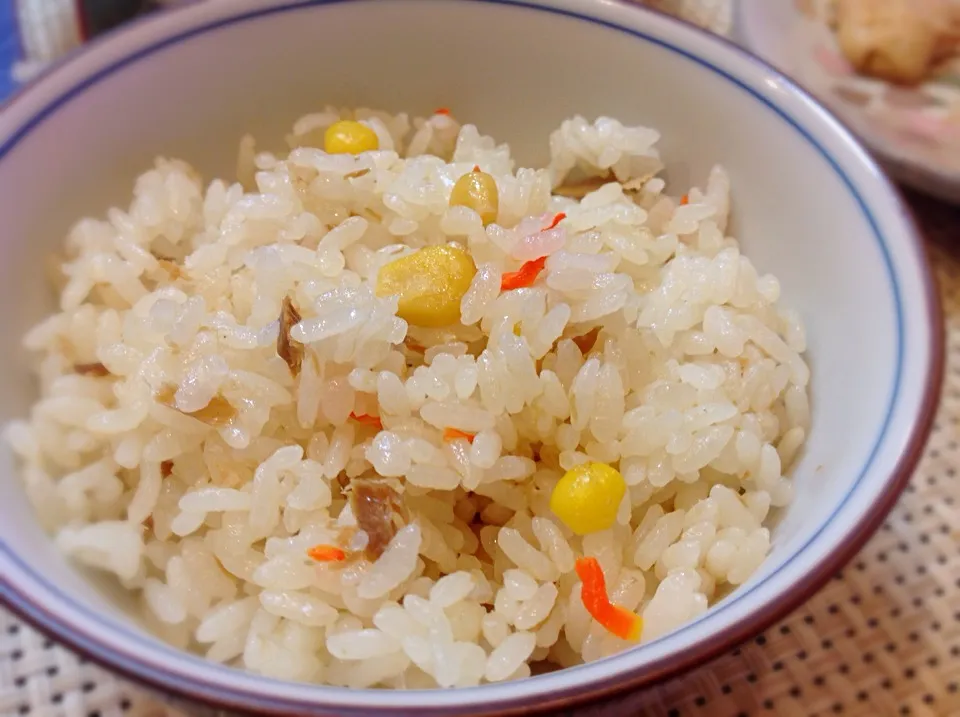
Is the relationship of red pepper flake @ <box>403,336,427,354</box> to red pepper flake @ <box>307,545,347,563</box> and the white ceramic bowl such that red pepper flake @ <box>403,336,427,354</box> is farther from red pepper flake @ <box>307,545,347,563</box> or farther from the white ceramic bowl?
the white ceramic bowl

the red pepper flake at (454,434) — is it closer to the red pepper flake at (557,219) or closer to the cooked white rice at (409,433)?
the cooked white rice at (409,433)

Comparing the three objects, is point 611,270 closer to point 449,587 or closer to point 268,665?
point 449,587

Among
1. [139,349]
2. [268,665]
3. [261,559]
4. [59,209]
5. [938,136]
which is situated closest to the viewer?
[268,665]

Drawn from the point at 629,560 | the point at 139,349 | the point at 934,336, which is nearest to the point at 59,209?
the point at 139,349

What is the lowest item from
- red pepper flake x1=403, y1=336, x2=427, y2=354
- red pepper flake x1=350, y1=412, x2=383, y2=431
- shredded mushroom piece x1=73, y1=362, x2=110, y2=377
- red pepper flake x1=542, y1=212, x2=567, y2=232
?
red pepper flake x1=350, y1=412, x2=383, y2=431

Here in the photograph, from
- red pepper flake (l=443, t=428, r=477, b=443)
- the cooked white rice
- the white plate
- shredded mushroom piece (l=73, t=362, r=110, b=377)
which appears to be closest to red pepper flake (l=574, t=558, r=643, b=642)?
the cooked white rice

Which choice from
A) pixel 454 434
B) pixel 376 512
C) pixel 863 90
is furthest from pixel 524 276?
pixel 863 90
